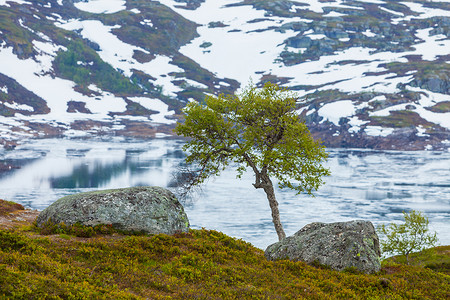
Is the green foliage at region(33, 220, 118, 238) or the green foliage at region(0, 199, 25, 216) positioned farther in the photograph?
the green foliage at region(0, 199, 25, 216)

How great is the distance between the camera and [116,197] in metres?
19.4

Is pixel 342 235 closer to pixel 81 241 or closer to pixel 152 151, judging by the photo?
pixel 81 241

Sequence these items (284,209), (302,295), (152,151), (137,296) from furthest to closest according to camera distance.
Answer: (152,151) → (284,209) → (302,295) → (137,296)

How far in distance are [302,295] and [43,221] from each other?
42.1 ft

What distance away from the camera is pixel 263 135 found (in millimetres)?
30375

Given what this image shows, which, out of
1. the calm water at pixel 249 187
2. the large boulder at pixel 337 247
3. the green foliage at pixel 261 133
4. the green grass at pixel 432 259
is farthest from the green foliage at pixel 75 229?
the green grass at pixel 432 259

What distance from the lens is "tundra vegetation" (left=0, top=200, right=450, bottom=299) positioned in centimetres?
1107

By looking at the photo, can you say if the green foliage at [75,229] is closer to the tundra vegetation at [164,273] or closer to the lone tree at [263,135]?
the tundra vegetation at [164,273]

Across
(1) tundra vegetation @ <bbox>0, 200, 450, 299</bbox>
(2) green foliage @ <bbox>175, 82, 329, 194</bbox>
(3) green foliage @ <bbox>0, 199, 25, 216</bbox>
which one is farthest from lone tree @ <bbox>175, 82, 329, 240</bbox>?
(3) green foliage @ <bbox>0, 199, 25, 216</bbox>

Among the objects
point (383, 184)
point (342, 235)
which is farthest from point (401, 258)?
point (383, 184)

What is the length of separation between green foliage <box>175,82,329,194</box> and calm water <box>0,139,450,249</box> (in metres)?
16.7

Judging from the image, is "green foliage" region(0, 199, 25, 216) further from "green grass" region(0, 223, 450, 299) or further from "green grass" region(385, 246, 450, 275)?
"green grass" region(385, 246, 450, 275)

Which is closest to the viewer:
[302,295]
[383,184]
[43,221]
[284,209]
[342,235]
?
[302,295]

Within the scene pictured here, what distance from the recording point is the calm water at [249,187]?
74.1 metres
